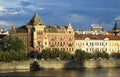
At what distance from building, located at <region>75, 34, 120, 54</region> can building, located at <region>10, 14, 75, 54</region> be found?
16.3 ft

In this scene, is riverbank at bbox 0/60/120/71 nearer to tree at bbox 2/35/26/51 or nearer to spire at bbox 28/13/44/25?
tree at bbox 2/35/26/51

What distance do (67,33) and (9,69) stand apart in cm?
3968

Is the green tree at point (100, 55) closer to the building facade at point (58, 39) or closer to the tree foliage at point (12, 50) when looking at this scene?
the building facade at point (58, 39)

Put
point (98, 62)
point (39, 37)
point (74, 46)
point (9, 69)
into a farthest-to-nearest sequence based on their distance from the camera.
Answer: point (74, 46) → point (39, 37) → point (98, 62) → point (9, 69)

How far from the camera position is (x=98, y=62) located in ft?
397

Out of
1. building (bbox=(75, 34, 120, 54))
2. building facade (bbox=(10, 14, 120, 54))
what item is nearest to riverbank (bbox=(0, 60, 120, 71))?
building facade (bbox=(10, 14, 120, 54))

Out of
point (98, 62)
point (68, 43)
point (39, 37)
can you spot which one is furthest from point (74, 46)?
point (98, 62)

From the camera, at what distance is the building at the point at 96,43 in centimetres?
14550

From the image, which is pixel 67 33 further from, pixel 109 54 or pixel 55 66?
pixel 55 66

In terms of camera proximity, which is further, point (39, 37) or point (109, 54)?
point (109, 54)

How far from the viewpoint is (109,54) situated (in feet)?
483

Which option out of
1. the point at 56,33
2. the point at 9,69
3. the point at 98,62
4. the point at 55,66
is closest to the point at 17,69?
the point at 9,69

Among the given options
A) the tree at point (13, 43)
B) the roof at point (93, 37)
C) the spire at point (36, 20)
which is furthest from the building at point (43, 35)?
the tree at point (13, 43)

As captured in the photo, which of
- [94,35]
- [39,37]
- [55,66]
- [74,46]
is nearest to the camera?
[55,66]
